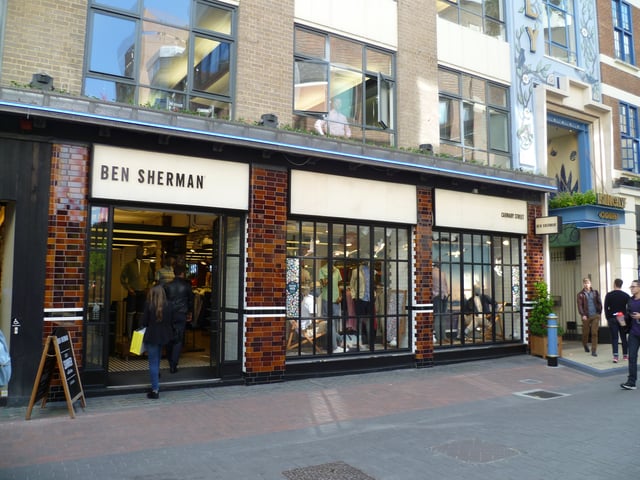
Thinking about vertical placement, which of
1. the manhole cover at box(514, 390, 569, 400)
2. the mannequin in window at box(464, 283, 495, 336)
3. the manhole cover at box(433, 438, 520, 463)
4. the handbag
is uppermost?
the mannequin in window at box(464, 283, 495, 336)

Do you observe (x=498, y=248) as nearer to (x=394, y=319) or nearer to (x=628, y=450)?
(x=394, y=319)

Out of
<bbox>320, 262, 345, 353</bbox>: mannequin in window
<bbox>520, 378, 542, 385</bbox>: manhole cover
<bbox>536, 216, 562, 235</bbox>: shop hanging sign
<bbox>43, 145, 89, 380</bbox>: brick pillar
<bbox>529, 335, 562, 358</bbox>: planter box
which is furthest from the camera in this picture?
<bbox>536, 216, 562, 235</bbox>: shop hanging sign

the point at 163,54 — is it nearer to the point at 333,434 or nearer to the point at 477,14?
the point at 333,434

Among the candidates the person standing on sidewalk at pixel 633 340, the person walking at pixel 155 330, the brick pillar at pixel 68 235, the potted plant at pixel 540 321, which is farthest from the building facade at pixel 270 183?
the person standing on sidewalk at pixel 633 340

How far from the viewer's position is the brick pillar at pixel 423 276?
37.4 feet

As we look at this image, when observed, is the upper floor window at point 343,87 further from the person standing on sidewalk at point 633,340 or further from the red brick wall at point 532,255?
the person standing on sidewalk at point 633,340

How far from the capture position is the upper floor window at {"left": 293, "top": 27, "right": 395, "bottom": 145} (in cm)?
1073

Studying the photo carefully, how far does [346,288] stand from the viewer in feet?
35.3

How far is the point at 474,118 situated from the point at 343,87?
3.99 m

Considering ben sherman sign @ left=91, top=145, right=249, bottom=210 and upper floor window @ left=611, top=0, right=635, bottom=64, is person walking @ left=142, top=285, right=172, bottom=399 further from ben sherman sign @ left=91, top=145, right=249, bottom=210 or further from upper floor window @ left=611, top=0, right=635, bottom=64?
upper floor window @ left=611, top=0, right=635, bottom=64

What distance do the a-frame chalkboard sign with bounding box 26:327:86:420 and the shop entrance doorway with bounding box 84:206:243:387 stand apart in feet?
2.05

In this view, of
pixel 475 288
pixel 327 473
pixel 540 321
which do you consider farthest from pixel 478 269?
pixel 327 473

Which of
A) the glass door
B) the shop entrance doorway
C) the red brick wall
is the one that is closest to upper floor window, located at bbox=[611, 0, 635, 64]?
the red brick wall

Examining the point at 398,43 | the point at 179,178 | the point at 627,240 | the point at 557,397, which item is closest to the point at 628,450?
the point at 557,397
